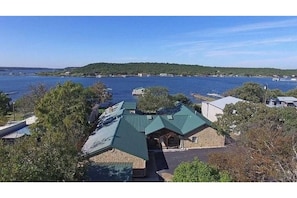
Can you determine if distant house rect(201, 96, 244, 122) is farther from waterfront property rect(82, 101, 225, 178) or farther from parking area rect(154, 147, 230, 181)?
parking area rect(154, 147, 230, 181)

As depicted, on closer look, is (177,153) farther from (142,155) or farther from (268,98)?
(268,98)

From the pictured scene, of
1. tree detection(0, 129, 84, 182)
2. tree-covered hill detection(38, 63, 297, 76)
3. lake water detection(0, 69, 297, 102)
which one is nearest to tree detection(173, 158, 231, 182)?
tree detection(0, 129, 84, 182)

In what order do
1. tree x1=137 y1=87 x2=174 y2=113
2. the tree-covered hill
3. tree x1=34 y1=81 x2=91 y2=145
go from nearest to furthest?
1. tree x1=34 y1=81 x2=91 y2=145
2. tree x1=137 y1=87 x2=174 y2=113
3. the tree-covered hill

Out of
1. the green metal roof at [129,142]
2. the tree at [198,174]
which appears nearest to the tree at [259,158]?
the tree at [198,174]

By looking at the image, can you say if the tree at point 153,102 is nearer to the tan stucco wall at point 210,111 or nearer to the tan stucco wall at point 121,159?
the tan stucco wall at point 210,111

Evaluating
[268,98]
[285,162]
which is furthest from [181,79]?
[285,162]
